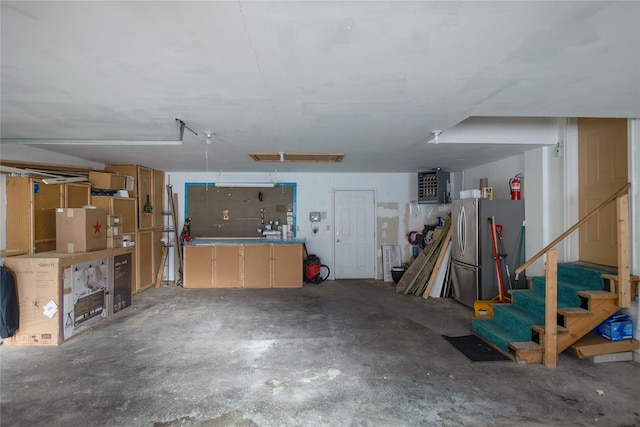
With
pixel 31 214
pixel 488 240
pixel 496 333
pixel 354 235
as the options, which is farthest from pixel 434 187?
pixel 31 214

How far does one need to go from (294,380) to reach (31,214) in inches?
163

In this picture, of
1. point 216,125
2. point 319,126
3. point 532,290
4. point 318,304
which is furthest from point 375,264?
point 216,125

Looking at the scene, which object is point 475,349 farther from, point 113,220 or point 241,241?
point 113,220

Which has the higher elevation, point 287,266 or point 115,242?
point 115,242

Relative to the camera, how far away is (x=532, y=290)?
379cm

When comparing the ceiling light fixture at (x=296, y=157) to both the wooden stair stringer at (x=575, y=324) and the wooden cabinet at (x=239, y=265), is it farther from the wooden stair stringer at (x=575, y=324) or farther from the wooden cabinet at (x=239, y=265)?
the wooden stair stringer at (x=575, y=324)

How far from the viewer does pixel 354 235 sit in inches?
274

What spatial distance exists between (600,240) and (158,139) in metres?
5.64

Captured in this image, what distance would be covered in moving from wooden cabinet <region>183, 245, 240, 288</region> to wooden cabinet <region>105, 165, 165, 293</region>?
0.74 metres

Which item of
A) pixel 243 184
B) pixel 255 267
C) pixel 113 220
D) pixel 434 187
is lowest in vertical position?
pixel 255 267

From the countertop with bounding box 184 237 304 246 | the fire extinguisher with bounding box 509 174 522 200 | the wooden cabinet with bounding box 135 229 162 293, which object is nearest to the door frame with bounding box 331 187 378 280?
the countertop with bounding box 184 237 304 246

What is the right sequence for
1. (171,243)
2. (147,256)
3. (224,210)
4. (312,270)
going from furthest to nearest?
1. (224,210)
2. (171,243)
3. (312,270)
4. (147,256)

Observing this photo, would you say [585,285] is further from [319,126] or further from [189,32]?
[189,32]

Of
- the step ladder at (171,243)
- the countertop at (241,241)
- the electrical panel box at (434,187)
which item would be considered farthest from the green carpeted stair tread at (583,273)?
the step ladder at (171,243)
